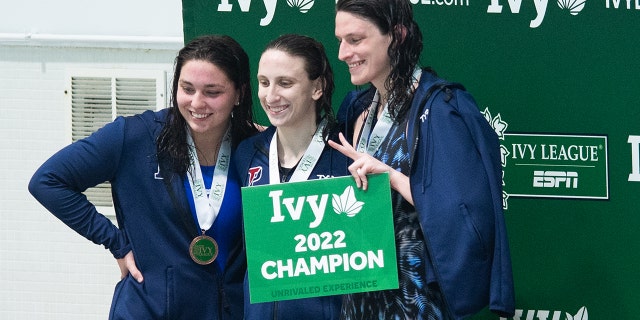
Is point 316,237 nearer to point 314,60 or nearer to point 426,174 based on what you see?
point 426,174

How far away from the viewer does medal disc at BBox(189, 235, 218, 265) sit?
3.91 m

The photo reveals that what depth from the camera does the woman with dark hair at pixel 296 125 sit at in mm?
3730

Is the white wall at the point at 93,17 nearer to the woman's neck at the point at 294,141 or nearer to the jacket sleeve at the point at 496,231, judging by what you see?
the woman's neck at the point at 294,141

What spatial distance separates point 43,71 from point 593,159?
302cm

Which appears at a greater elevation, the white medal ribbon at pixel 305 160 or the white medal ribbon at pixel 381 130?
the white medal ribbon at pixel 381 130

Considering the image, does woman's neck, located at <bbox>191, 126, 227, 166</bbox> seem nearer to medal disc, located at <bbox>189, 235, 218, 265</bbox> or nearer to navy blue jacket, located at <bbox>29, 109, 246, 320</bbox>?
navy blue jacket, located at <bbox>29, 109, 246, 320</bbox>

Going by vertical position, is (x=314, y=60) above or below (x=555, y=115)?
above

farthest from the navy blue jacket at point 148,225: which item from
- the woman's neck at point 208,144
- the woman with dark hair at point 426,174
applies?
the woman with dark hair at point 426,174

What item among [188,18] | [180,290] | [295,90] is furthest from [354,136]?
[188,18]

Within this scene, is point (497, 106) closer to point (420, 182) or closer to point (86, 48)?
point (420, 182)

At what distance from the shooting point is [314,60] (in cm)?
378

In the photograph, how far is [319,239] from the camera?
11.8ft

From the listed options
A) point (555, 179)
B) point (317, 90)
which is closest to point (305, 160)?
point (317, 90)

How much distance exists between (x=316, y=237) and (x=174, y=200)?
655mm
